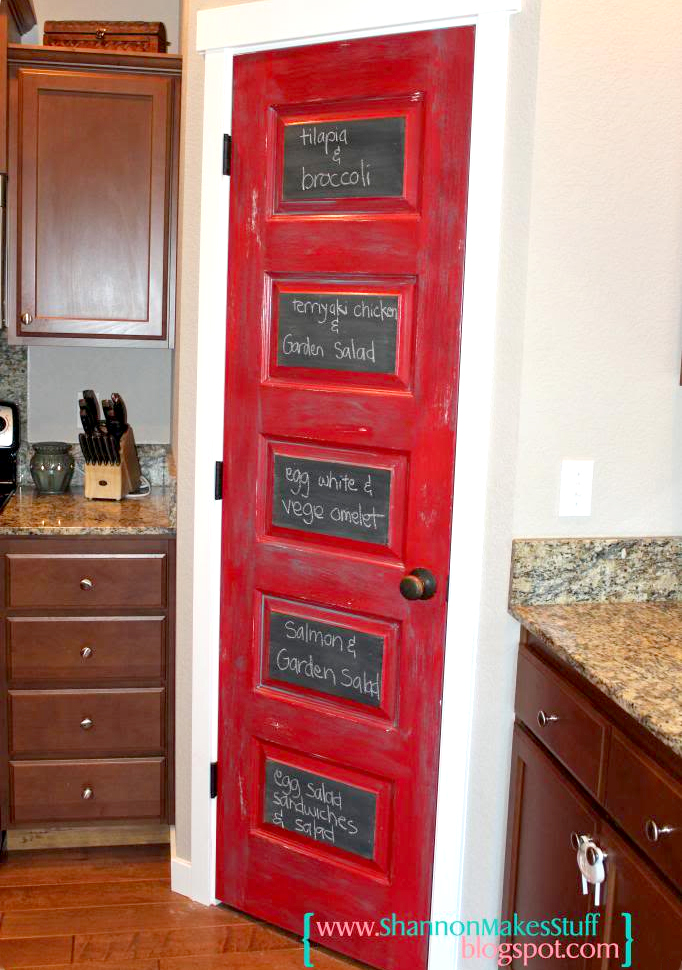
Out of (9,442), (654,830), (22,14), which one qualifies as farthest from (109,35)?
(654,830)

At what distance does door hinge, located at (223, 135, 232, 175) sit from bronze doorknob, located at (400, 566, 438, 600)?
1040 millimetres

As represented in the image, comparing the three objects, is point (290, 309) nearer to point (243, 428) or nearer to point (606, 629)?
point (243, 428)

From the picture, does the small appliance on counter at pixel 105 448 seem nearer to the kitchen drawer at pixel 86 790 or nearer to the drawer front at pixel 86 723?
the drawer front at pixel 86 723

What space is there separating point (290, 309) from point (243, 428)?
0.31 metres

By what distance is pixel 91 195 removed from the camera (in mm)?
2865

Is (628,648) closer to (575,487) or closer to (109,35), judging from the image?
(575,487)

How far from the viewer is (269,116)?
219cm

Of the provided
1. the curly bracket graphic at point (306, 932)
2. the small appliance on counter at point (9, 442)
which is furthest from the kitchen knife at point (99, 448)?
the curly bracket graphic at point (306, 932)

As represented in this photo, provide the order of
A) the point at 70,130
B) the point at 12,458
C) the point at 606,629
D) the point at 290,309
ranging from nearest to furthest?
the point at 606,629
the point at 290,309
the point at 70,130
the point at 12,458

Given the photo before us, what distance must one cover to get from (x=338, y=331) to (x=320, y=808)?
1.14 metres

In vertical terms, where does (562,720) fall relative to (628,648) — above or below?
below

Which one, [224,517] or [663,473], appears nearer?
[663,473]

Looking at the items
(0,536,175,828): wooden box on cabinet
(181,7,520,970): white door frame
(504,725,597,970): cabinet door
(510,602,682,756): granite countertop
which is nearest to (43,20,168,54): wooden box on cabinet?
(181,7,520,970): white door frame

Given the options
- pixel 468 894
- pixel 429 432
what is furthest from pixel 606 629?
pixel 468 894
